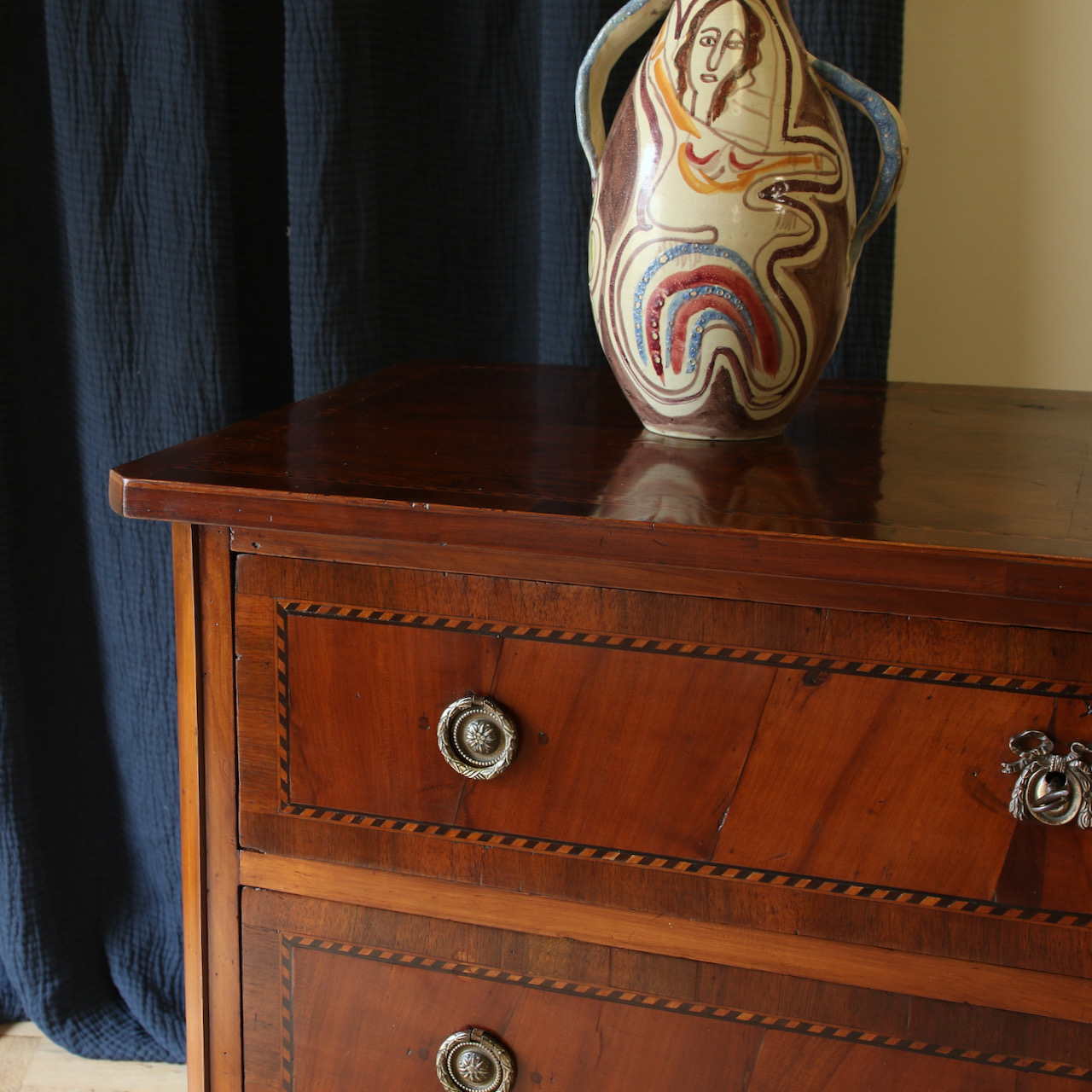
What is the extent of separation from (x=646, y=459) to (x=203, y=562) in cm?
25

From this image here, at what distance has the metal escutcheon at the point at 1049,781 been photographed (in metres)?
0.49

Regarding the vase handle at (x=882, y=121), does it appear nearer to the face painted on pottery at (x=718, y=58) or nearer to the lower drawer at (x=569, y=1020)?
the face painted on pottery at (x=718, y=58)

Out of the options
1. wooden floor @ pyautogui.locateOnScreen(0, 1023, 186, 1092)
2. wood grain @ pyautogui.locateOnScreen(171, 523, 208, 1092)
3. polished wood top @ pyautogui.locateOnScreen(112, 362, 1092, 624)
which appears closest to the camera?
polished wood top @ pyautogui.locateOnScreen(112, 362, 1092, 624)

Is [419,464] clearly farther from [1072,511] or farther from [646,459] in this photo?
[1072,511]

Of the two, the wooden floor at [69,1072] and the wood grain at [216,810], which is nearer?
the wood grain at [216,810]

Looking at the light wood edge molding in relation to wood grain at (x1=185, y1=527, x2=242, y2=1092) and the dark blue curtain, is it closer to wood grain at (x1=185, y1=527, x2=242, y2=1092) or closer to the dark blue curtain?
wood grain at (x1=185, y1=527, x2=242, y2=1092)

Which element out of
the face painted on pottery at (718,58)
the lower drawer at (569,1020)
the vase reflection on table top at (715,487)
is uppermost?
the face painted on pottery at (718,58)

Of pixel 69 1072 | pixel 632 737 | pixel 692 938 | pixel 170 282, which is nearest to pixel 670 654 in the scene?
pixel 632 737

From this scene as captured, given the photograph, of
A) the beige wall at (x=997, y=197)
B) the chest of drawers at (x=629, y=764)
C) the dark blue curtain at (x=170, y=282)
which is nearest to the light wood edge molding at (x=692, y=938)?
the chest of drawers at (x=629, y=764)

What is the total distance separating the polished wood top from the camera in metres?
0.48

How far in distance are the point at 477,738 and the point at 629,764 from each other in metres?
0.08

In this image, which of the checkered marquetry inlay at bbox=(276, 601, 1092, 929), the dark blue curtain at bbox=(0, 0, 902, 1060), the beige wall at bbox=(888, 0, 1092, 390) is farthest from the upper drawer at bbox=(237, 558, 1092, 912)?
the beige wall at bbox=(888, 0, 1092, 390)

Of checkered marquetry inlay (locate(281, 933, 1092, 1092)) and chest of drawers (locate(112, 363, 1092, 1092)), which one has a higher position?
chest of drawers (locate(112, 363, 1092, 1092))

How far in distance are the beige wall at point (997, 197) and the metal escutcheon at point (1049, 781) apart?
68cm
